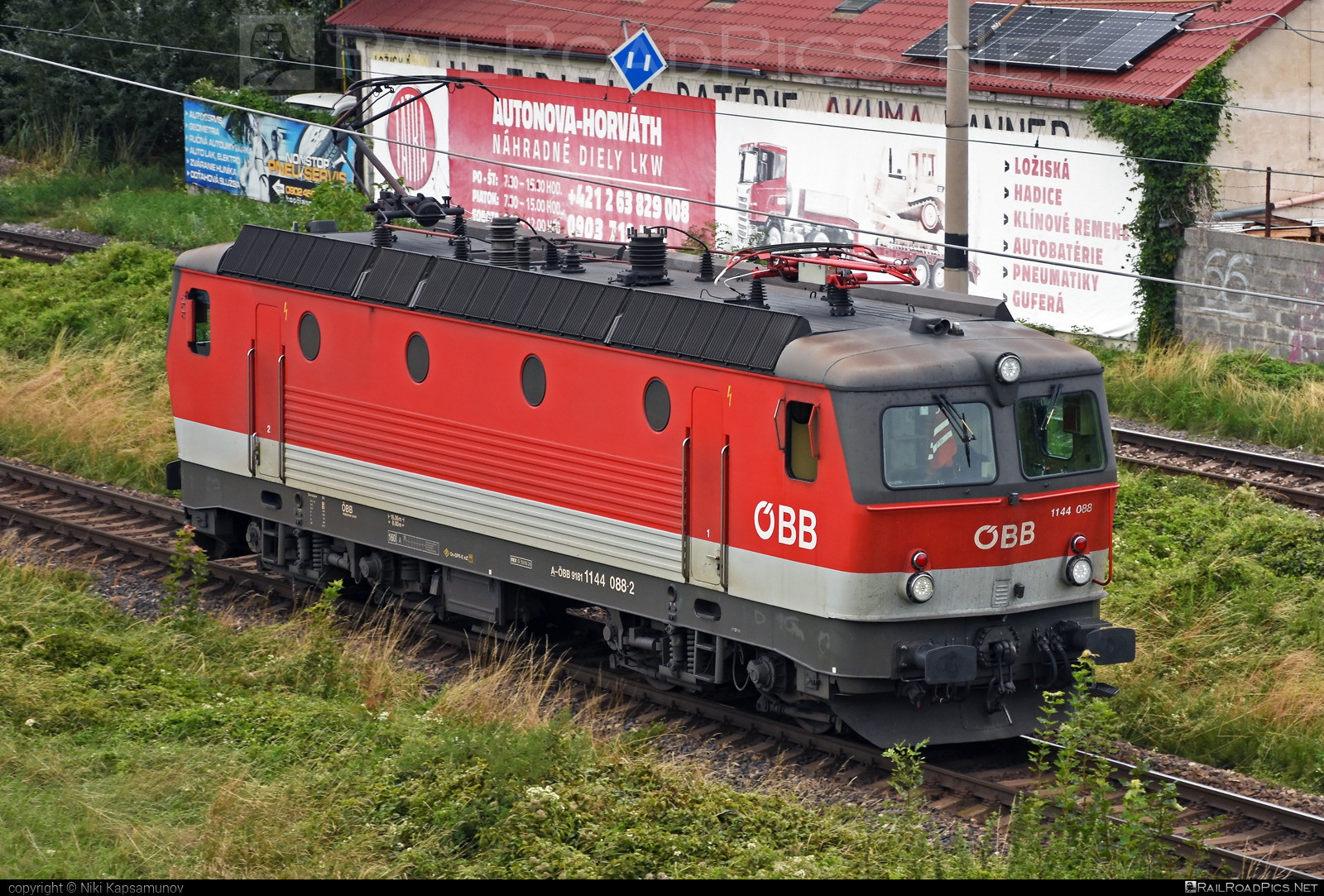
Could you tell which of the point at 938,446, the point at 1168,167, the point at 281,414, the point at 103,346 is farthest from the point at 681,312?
the point at 103,346

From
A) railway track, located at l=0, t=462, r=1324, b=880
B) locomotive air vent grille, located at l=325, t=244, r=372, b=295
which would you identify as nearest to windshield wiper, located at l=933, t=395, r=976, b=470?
railway track, located at l=0, t=462, r=1324, b=880

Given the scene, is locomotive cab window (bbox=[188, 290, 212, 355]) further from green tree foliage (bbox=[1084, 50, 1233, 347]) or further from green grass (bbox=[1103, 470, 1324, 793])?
green tree foliage (bbox=[1084, 50, 1233, 347])

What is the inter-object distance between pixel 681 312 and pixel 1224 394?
1081cm

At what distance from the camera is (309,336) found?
48.2 feet

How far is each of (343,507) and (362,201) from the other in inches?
410

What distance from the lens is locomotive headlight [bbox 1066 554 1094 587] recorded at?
11.3 meters

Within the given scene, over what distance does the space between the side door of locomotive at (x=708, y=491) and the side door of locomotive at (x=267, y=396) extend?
486cm

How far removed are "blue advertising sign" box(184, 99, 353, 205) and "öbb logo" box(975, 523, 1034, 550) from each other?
1021 inches

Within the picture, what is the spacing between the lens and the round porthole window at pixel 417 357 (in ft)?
45.0

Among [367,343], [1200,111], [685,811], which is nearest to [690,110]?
[1200,111]

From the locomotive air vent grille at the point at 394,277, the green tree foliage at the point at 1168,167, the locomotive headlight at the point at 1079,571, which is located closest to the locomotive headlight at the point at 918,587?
the locomotive headlight at the point at 1079,571

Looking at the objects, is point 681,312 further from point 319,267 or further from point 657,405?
point 319,267

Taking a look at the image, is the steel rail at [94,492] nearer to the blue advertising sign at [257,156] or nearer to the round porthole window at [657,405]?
the round porthole window at [657,405]
